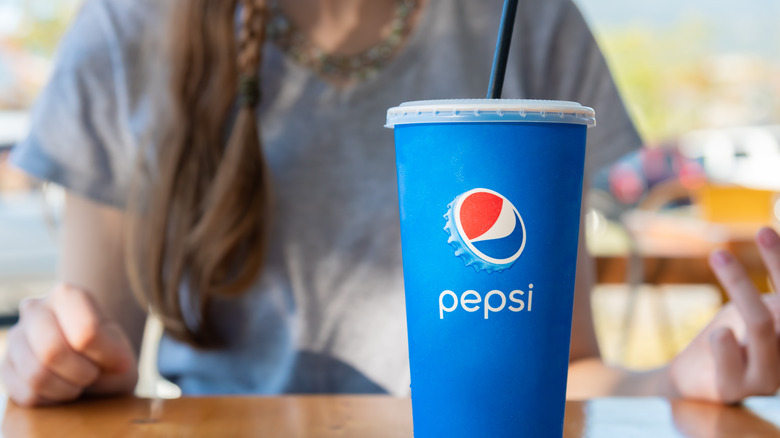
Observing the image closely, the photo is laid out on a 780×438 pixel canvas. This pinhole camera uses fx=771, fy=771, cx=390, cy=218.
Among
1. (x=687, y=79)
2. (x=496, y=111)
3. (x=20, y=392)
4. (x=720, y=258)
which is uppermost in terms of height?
(x=687, y=79)

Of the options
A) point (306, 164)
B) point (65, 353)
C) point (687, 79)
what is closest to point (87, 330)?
point (65, 353)

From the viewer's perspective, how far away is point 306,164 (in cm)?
113

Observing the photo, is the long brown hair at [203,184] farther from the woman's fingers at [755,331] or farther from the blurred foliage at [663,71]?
the blurred foliage at [663,71]

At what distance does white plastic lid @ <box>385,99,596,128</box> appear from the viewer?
1.59ft

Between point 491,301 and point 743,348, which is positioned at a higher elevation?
point 491,301

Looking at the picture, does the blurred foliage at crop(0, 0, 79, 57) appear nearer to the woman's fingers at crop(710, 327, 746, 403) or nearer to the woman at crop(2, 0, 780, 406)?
the woman at crop(2, 0, 780, 406)

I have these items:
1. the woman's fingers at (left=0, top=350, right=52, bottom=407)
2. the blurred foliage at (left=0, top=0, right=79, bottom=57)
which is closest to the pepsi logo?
the woman's fingers at (left=0, top=350, right=52, bottom=407)

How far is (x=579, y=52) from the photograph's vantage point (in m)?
1.18

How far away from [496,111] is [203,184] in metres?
0.65

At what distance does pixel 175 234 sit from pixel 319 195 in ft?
0.70

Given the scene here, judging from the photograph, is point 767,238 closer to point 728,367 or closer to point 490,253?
point 728,367

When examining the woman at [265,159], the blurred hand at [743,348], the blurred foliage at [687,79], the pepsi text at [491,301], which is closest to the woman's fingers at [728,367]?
the blurred hand at [743,348]

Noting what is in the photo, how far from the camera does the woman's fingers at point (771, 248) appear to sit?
2.57ft

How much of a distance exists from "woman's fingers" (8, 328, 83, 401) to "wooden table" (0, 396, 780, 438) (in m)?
0.01
